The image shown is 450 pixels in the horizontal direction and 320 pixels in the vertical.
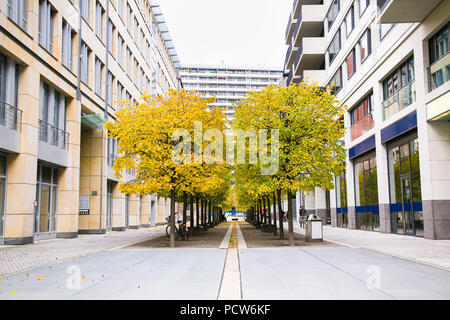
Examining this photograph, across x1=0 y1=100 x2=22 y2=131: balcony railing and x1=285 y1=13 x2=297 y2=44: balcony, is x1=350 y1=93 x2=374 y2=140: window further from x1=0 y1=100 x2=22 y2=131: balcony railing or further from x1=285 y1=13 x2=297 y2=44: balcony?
x1=0 y1=100 x2=22 y2=131: balcony railing

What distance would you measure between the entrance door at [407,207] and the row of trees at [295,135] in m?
5.63

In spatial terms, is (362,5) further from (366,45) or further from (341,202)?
(341,202)

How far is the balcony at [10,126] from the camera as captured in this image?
16.4 meters

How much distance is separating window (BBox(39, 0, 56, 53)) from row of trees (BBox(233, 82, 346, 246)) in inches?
391

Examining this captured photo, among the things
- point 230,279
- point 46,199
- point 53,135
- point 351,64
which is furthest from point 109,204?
point 230,279

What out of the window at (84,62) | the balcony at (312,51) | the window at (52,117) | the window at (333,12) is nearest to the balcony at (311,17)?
the window at (333,12)

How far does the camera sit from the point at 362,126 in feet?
90.6

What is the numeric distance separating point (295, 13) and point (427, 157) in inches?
1151

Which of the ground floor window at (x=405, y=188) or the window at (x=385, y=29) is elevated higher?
the window at (x=385, y=29)

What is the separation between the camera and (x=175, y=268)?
9.90 meters

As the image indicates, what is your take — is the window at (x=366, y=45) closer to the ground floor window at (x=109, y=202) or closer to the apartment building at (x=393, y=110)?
the apartment building at (x=393, y=110)

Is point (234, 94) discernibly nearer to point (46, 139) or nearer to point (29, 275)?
point (46, 139)

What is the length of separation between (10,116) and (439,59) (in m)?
17.1

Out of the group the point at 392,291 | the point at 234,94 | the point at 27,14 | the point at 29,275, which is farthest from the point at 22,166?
the point at 234,94
